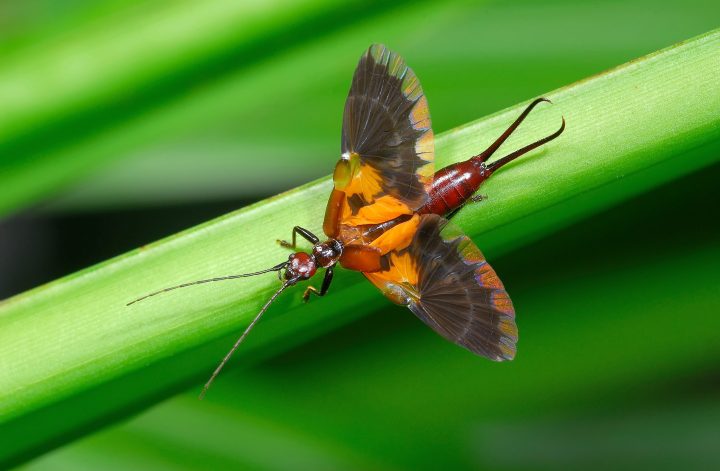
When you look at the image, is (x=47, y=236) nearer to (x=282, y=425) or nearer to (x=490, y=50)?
(x=282, y=425)

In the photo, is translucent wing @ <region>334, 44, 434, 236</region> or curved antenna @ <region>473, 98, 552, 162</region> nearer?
curved antenna @ <region>473, 98, 552, 162</region>

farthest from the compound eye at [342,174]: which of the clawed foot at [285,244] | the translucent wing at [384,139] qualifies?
the clawed foot at [285,244]

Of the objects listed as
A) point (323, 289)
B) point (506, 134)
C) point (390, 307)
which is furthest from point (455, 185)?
point (390, 307)

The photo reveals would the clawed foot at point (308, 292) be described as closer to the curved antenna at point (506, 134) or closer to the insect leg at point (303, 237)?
the insect leg at point (303, 237)

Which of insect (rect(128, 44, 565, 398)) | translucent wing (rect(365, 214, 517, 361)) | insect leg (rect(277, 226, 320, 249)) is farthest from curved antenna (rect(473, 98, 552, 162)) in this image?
insect leg (rect(277, 226, 320, 249))

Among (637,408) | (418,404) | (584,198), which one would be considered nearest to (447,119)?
(584,198)

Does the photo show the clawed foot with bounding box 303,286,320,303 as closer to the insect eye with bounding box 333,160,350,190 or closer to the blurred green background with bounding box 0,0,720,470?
the insect eye with bounding box 333,160,350,190

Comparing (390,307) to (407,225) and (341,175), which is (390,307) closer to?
(407,225)
